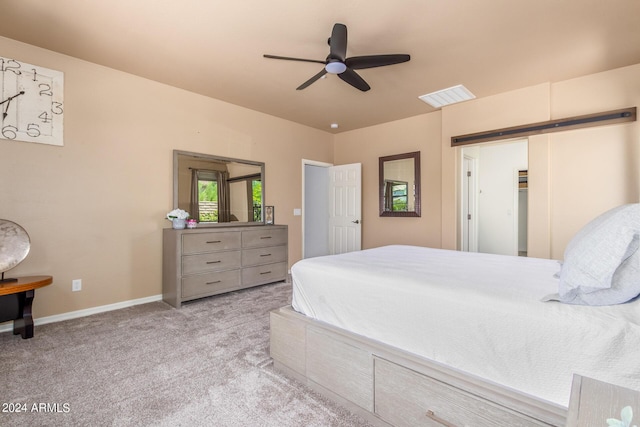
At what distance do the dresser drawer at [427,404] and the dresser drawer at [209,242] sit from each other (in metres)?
2.67

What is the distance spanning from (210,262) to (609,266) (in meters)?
3.49

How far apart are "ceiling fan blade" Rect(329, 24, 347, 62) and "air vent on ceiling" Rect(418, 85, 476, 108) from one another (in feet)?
6.79

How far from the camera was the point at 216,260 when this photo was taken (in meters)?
3.67

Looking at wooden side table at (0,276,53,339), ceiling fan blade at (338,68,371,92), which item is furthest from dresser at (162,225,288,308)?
ceiling fan blade at (338,68,371,92)

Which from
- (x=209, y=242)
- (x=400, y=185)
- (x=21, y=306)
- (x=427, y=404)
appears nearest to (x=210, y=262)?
(x=209, y=242)

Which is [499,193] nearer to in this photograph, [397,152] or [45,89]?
[397,152]

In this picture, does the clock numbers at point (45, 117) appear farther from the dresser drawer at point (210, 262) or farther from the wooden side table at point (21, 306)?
the dresser drawer at point (210, 262)

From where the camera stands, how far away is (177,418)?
1562 mm

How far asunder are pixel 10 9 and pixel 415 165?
15.6 ft

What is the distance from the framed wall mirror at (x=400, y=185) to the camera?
485 cm

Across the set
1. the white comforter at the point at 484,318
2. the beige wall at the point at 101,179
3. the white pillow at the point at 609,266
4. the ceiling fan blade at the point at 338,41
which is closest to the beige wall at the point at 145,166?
the beige wall at the point at 101,179

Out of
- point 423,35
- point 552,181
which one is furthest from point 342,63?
point 552,181

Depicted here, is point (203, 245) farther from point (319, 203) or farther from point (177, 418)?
point (319, 203)

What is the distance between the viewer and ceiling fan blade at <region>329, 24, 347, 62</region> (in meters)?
2.17
